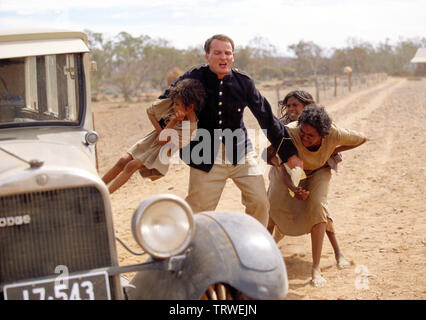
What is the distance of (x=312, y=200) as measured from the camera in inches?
194

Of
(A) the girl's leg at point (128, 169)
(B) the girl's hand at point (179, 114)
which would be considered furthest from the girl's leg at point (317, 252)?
(A) the girl's leg at point (128, 169)

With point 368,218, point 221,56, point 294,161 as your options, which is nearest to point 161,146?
point 221,56

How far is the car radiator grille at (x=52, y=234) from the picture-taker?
299 cm

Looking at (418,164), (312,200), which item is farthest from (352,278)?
(418,164)

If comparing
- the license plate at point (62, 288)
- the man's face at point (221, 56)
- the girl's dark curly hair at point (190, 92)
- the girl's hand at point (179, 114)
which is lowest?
the license plate at point (62, 288)

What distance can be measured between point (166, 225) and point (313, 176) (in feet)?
7.46

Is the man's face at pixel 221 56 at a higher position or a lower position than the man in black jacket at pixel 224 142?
higher

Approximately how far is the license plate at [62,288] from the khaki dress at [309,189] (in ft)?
7.73

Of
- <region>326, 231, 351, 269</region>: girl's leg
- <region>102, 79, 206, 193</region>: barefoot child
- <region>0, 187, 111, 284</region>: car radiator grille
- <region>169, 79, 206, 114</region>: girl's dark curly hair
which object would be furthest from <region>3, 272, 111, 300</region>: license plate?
<region>326, 231, 351, 269</region>: girl's leg

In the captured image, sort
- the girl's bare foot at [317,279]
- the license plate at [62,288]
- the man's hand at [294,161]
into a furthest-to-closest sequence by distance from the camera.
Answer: the man's hand at [294,161]
the girl's bare foot at [317,279]
the license plate at [62,288]

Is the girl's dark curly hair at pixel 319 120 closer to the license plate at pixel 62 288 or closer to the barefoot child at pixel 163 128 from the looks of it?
the barefoot child at pixel 163 128

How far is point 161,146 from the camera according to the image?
4.87m

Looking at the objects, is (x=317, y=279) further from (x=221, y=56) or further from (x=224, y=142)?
(x=221, y=56)
